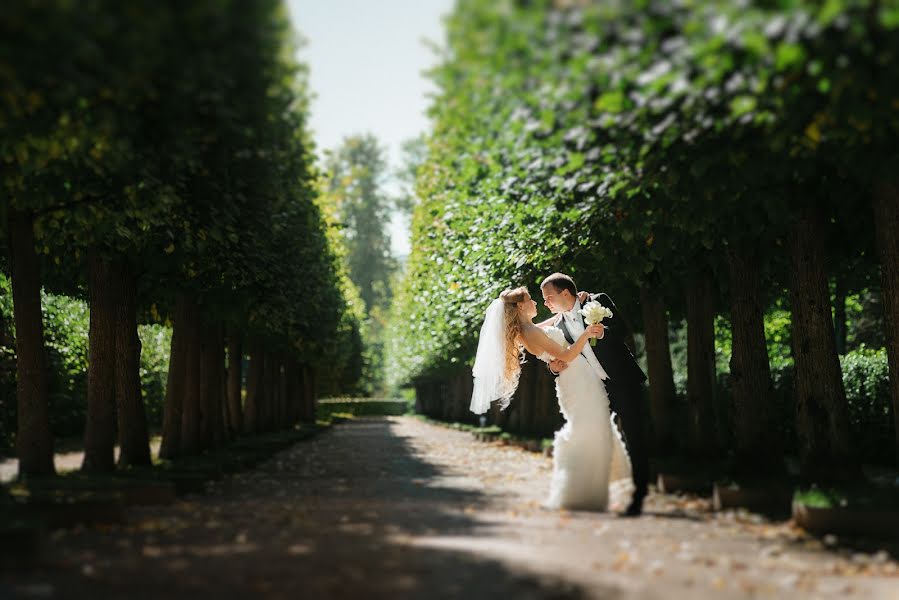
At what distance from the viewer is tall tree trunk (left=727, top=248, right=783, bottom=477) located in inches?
577

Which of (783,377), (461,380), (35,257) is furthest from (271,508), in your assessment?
(461,380)

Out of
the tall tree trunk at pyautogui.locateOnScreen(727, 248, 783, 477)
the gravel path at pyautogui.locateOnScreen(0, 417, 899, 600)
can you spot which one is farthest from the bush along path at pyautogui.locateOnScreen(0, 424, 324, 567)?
the tall tree trunk at pyautogui.locateOnScreen(727, 248, 783, 477)

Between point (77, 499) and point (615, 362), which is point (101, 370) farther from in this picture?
point (615, 362)

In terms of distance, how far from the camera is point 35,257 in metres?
13.7

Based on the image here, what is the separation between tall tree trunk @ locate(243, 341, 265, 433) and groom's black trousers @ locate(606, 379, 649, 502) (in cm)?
2140

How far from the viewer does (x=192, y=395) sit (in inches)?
843

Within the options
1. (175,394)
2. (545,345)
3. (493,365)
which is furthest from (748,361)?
(175,394)

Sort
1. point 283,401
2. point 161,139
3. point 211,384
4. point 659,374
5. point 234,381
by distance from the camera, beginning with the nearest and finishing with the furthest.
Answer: point 161,139 < point 659,374 < point 211,384 < point 234,381 < point 283,401

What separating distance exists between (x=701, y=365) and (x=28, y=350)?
35.4ft

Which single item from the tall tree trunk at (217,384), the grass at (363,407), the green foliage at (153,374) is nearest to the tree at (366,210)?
the grass at (363,407)

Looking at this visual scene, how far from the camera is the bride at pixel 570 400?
1180cm

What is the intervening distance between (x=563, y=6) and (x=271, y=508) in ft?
23.6

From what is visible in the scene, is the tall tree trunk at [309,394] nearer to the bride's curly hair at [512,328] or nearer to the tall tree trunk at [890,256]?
the bride's curly hair at [512,328]

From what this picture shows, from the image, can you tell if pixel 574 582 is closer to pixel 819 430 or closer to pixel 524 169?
pixel 524 169
